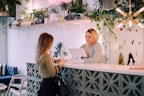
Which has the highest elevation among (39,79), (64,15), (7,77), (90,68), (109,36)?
(64,15)

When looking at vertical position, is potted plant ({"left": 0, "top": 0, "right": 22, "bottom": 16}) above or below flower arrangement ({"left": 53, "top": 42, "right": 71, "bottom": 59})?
above

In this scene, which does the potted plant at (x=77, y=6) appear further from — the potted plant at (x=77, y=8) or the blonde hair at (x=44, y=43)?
the blonde hair at (x=44, y=43)

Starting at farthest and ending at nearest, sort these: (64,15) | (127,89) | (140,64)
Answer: (64,15)
(140,64)
(127,89)

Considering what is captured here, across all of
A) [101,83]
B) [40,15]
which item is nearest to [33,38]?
[40,15]

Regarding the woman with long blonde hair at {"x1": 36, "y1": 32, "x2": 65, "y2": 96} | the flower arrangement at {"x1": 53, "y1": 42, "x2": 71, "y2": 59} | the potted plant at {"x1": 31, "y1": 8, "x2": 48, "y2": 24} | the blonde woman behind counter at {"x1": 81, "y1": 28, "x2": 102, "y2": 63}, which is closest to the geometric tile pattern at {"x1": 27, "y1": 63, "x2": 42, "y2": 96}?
the woman with long blonde hair at {"x1": 36, "y1": 32, "x2": 65, "y2": 96}

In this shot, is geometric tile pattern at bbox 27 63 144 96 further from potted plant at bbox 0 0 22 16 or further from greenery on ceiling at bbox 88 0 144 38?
potted plant at bbox 0 0 22 16

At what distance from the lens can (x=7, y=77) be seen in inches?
328

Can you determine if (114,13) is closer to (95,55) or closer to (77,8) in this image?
(77,8)

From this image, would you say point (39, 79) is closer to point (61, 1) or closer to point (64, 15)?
point (64, 15)

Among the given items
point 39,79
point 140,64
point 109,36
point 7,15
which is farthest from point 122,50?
point 7,15

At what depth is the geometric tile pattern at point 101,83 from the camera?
2645 millimetres

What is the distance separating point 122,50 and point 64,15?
1.53 meters

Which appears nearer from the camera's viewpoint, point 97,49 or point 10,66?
point 97,49

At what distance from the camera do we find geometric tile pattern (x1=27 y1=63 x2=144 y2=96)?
8.68ft
